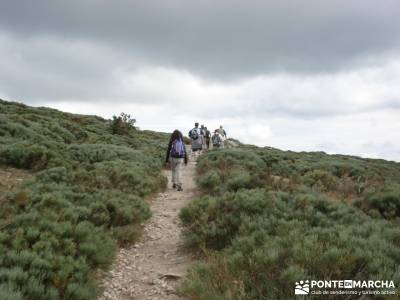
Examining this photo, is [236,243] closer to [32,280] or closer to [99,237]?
[99,237]

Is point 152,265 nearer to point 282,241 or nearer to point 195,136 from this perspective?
point 282,241

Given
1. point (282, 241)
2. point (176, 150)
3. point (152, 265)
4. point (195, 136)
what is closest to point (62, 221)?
point (152, 265)

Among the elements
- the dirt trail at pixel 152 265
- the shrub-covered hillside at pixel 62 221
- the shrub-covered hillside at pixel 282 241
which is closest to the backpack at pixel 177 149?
the shrub-covered hillside at pixel 62 221

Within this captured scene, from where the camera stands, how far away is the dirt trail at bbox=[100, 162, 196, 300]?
6164 mm

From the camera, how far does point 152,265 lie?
740cm

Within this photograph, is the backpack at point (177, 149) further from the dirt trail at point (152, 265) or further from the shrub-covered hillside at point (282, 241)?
the dirt trail at point (152, 265)

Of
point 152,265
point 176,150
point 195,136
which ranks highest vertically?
point 195,136

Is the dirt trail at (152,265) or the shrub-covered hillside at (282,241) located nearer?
the shrub-covered hillside at (282,241)

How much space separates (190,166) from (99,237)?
16.0 metres

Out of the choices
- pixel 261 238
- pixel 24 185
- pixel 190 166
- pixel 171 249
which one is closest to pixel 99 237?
pixel 171 249

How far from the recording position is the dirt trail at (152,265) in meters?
6.16

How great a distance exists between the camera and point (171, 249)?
8266 millimetres

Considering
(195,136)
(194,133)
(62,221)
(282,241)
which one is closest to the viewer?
(282,241)

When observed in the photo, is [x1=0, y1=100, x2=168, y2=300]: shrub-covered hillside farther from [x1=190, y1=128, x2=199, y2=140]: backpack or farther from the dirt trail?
[x1=190, y1=128, x2=199, y2=140]: backpack
